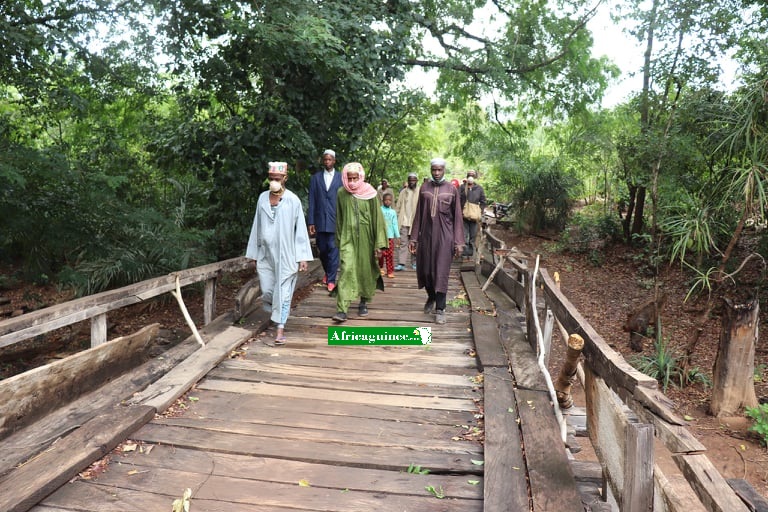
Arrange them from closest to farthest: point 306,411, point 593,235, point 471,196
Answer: point 306,411 → point 471,196 → point 593,235

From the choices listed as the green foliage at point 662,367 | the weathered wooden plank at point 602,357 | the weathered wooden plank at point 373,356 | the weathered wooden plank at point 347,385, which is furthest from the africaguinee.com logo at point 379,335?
the green foliage at point 662,367

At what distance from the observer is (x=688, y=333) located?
10.0m

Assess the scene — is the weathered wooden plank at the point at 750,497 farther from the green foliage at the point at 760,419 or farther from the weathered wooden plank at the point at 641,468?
the green foliage at the point at 760,419

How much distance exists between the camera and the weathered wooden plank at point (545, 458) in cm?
262

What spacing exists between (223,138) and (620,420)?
678 cm

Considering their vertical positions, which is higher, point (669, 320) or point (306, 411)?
point (306, 411)

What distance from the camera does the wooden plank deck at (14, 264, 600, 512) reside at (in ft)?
8.81

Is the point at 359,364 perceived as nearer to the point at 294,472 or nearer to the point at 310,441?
the point at 310,441

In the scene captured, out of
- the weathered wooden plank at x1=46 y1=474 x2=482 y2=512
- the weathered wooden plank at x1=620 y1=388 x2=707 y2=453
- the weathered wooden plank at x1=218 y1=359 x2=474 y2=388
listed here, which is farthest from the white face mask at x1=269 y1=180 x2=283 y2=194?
the weathered wooden plank at x1=620 y1=388 x2=707 y2=453

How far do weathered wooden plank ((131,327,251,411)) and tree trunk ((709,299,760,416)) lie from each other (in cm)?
567

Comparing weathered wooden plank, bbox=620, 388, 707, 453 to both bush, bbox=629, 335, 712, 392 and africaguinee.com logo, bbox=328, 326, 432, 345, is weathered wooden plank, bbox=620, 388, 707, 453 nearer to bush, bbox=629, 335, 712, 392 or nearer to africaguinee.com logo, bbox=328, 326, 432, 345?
africaguinee.com logo, bbox=328, 326, 432, 345

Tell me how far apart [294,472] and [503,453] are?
1.19 meters

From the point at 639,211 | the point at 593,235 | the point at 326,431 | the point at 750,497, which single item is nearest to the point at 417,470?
the point at 326,431

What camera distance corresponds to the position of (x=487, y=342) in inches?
203
